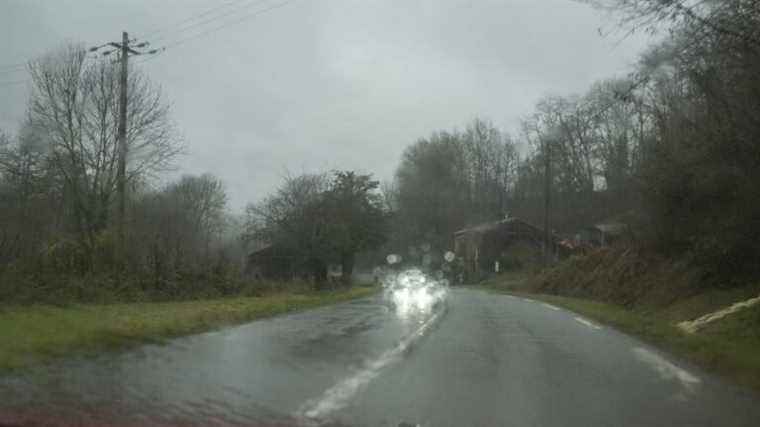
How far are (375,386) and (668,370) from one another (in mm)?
4781

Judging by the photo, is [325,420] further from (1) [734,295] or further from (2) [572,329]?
(1) [734,295]

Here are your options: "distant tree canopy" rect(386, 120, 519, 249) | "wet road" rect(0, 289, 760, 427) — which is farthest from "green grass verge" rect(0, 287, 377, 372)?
"distant tree canopy" rect(386, 120, 519, 249)

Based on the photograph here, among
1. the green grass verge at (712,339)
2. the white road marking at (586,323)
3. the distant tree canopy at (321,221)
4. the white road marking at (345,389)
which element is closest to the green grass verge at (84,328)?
the white road marking at (345,389)

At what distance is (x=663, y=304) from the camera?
28344mm

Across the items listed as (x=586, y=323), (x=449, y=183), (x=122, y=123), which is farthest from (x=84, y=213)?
(x=449, y=183)

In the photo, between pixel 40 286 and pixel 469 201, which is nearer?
pixel 40 286

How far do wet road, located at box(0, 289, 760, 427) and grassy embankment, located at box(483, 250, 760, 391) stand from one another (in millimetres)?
719

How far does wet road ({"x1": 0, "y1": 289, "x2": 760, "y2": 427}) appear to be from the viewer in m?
8.29

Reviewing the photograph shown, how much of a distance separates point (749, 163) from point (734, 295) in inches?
298

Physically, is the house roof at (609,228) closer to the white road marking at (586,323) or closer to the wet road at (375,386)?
the white road marking at (586,323)

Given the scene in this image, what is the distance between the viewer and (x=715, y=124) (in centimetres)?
1755

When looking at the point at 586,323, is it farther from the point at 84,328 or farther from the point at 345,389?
the point at 345,389

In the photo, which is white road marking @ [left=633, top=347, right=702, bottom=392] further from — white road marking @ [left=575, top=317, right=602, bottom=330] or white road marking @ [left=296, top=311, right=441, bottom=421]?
white road marking @ [left=575, top=317, right=602, bottom=330]

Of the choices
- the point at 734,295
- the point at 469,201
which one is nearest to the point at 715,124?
the point at 734,295
